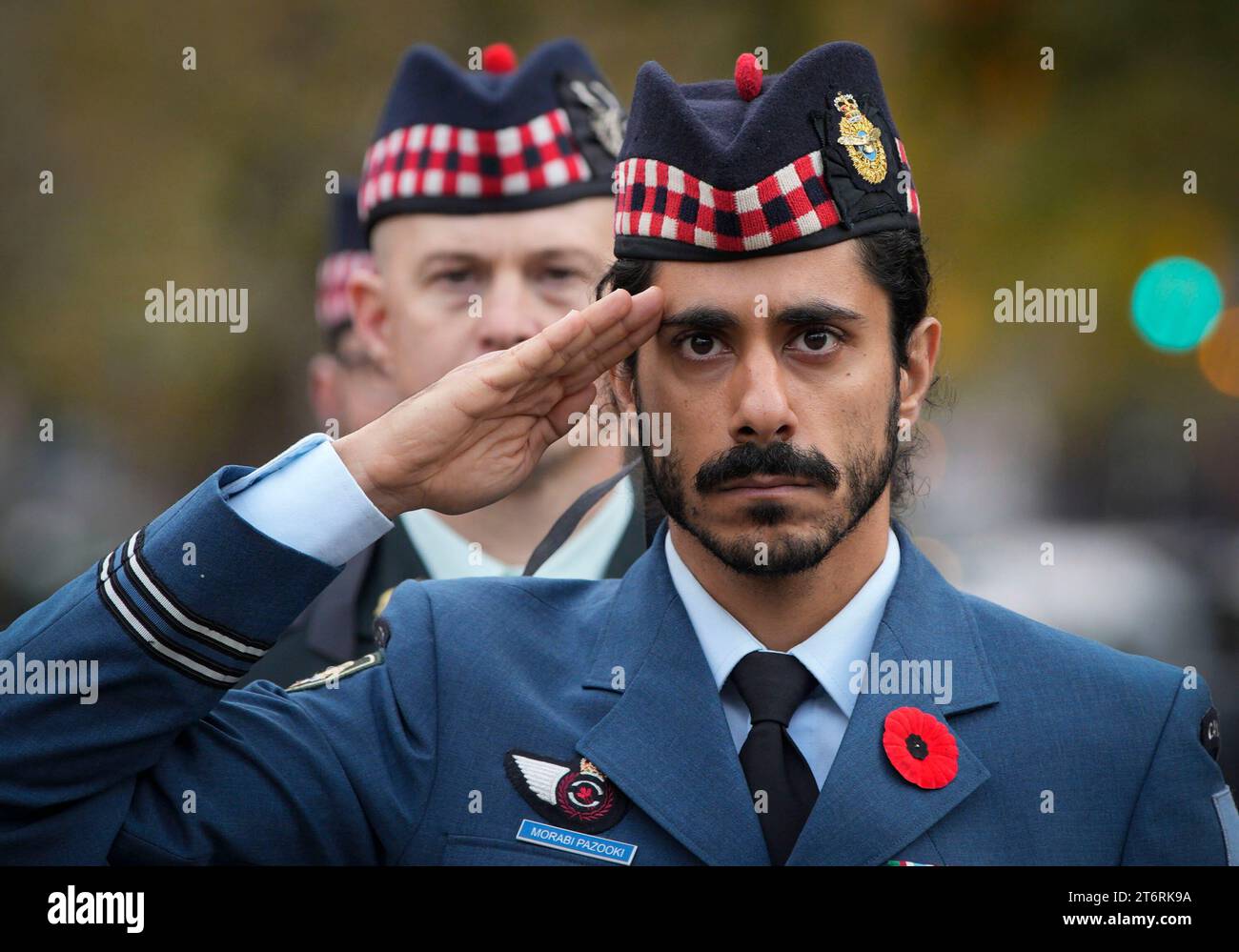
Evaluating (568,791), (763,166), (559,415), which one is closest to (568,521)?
(559,415)

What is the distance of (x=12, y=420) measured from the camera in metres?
12.6

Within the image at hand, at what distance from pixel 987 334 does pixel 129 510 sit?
21.8 feet

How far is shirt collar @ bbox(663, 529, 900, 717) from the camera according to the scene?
3771 mm

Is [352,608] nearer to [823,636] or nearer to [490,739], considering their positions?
[490,739]

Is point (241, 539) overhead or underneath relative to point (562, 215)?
underneath

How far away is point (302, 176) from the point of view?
42.5 feet

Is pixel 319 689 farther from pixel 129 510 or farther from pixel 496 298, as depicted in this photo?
pixel 129 510

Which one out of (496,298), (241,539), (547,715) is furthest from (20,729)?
(496,298)

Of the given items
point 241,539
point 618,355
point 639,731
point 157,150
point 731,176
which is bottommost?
point 639,731

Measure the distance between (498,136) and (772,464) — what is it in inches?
107

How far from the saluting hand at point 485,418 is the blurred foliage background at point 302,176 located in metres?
8.42

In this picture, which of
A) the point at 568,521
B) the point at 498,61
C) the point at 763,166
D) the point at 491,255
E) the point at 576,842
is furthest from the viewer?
the point at 498,61

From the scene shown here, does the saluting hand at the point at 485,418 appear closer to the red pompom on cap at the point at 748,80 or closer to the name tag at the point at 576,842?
the red pompom on cap at the point at 748,80

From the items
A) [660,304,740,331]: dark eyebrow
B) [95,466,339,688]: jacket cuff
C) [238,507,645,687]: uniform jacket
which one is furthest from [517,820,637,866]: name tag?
[238,507,645,687]: uniform jacket
